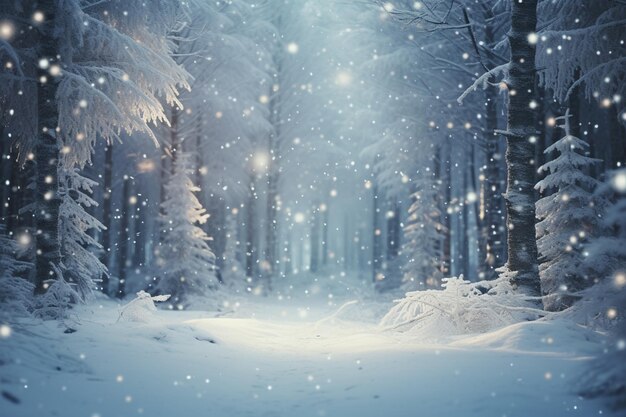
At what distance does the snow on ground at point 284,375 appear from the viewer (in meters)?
3.28

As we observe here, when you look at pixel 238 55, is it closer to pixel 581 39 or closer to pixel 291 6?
pixel 291 6

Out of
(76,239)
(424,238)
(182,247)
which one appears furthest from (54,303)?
(424,238)

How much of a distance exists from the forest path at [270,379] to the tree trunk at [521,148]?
259 centimetres

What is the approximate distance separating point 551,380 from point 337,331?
517cm

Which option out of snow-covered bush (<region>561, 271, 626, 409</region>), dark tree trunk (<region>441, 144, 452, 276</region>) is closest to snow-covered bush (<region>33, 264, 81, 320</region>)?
snow-covered bush (<region>561, 271, 626, 409</region>)

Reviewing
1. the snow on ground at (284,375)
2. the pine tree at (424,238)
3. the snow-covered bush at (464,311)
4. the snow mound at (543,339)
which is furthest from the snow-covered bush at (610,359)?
the pine tree at (424,238)

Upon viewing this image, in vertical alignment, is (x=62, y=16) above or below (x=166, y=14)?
below

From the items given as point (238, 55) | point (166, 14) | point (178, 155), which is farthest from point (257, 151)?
point (166, 14)

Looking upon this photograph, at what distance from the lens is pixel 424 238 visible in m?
18.0

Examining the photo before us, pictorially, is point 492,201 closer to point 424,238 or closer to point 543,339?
point 424,238

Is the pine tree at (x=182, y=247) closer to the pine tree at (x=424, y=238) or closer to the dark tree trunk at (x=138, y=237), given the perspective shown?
the dark tree trunk at (x=138, y=237)

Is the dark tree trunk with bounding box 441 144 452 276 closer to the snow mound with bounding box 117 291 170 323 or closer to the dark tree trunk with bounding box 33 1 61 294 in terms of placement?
the snow mound with bounding box 117 291 170 323

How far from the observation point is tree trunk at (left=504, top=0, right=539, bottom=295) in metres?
6.72

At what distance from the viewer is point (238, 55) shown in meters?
17.1
